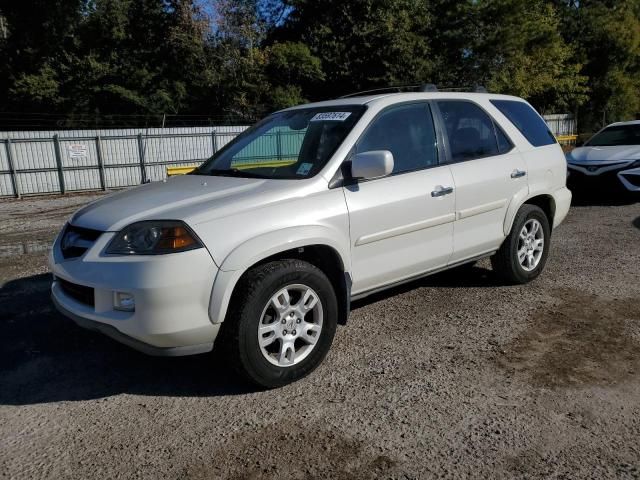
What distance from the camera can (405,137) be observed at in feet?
13.5

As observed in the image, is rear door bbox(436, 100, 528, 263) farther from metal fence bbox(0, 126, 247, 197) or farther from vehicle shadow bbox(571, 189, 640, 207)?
metal fence bbox(0, 126, 247, 197)

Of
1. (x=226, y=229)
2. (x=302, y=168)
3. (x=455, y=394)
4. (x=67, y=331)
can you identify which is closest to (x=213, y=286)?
(x=226, y=229)

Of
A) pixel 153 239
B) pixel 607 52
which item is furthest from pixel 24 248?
pixel 607 52

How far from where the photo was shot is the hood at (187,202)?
315 centimetres

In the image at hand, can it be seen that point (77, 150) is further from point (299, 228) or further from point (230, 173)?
point (299, 228)

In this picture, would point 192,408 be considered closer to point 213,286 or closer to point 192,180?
point 213,286

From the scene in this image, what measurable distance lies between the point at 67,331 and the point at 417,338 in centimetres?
275

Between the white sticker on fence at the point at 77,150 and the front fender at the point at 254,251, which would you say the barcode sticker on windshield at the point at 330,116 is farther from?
the white sticker on fence at the point at 77,150

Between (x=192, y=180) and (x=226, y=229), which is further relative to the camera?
(x=192, y=180)

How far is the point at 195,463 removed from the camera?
2.68 m

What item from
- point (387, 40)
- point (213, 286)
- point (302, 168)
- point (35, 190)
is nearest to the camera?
point (213, 286)

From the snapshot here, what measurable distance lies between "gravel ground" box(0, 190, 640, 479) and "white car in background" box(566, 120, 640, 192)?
Result: 5.13m

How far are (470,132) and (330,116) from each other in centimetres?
130

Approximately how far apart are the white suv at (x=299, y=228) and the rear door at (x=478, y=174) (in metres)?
0.01
